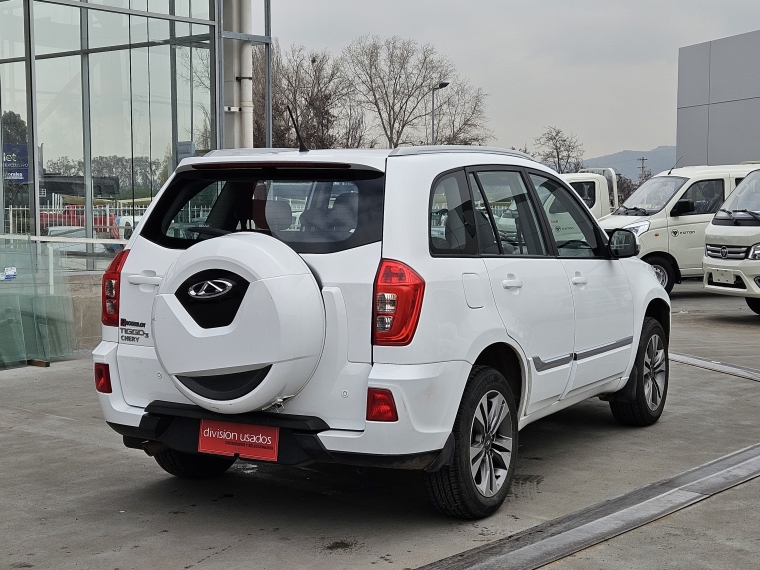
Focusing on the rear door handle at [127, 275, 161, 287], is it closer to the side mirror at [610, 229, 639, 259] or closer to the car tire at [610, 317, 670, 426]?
the side mirror at [610, 229, 639, 259]

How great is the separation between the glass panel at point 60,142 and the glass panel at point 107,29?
0.47m

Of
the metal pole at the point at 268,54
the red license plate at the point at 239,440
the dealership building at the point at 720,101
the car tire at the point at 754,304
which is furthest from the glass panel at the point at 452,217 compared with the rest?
the dealership building at the point at 720,101

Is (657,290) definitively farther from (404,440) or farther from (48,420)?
(48,420)

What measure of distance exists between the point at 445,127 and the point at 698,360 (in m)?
52.9

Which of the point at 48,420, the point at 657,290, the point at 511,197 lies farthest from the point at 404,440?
the point at 48,420

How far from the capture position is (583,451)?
660cm

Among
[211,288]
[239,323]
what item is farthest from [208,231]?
[239,323]

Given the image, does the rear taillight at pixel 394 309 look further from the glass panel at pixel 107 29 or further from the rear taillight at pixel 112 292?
the glass panel at pixel 107 29

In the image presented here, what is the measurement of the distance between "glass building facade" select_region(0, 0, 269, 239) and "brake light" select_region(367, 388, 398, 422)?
31.6 feet

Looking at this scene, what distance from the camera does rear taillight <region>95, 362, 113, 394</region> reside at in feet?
16.8

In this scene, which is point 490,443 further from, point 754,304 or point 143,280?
point 754,304

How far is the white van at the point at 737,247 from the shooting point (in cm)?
1395

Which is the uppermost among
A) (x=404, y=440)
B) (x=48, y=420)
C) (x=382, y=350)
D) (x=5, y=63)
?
(x=5, y=63)

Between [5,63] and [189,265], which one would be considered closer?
[189,265]
